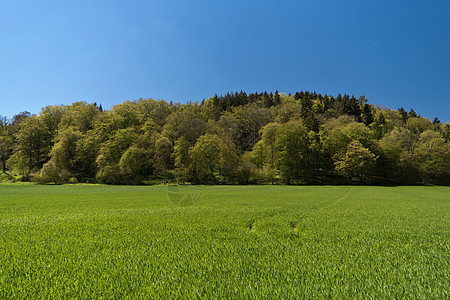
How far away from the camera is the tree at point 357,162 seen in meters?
62.8

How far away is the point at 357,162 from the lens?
206 ft

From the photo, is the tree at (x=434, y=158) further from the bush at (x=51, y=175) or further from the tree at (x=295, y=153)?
the bush at (x=51, y=175)

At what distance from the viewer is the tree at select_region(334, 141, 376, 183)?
62781mm

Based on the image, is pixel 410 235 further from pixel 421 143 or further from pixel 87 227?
pixel 421 143

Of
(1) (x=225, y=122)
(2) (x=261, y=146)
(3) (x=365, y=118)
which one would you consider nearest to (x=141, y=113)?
(1) (x=225, y=122)

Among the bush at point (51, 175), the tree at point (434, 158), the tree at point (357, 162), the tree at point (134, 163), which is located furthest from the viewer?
the tree at point (434, 158)

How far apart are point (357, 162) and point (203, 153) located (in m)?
45.5

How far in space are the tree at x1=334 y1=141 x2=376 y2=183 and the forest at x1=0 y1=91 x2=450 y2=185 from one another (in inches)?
10.7

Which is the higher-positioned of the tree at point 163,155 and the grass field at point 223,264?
the tree at point 163,155

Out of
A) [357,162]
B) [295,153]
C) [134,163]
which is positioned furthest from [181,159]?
[357,162]

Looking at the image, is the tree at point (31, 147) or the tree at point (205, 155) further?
the tree at point (31, 147)

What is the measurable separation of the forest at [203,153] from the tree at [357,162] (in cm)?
27

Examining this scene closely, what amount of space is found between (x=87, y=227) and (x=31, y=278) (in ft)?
14.9

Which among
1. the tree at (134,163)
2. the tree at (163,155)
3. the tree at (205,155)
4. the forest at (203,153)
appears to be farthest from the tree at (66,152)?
the tree at (205,155)
